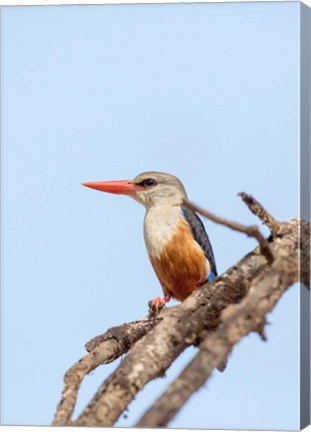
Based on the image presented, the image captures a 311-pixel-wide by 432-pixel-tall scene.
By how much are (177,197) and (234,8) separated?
133cm

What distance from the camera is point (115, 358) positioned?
4.68 metres

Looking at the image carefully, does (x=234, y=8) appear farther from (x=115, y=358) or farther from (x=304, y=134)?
(x=115, y=358)

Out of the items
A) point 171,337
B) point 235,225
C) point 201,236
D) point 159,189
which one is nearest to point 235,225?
point 235,225

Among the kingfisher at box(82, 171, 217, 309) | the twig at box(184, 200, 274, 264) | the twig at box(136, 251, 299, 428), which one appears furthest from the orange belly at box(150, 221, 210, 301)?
the twig at box(136, 251, 299, 428)

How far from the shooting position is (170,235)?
530 centimetres

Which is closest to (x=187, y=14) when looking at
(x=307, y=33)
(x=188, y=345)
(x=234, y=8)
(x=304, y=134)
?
(x=234, y=8)

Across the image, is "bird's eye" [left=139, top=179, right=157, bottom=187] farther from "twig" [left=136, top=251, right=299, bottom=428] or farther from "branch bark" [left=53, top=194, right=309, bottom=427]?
"twig" [left=136, top=251, right=299, bottom=428]

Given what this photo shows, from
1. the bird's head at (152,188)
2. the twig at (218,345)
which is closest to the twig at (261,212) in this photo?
the twig at (218,345)

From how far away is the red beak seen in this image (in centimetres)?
541

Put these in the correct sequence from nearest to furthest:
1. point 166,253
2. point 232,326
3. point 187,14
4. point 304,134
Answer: point 232,326 < point 304,134 < point 187,14 < point 166,253

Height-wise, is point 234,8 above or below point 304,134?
above

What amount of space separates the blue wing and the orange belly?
0.04 metres

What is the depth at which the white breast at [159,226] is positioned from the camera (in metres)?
5.29

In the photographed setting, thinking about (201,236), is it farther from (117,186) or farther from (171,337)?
(171,337)
